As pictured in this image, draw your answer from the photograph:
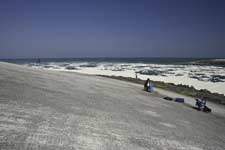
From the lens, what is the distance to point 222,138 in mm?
8703

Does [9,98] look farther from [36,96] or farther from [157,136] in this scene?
[157,136]

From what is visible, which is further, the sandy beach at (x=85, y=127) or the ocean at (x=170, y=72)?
the ocean at (x=170, y=72)

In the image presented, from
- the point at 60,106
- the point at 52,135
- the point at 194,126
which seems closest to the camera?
the point at 52,135

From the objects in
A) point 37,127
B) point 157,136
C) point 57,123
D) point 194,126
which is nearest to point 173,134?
point 157,136

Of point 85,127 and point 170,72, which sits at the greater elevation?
point 85,127

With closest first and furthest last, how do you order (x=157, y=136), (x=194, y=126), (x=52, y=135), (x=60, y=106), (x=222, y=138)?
(x=52, y=135) → (x=157, y=136) → (x=60, y=106) → (x=222, y=138) → (x=194, y=126)

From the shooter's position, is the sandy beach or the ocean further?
the ocean

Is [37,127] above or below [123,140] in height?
above

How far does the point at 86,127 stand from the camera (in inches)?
259

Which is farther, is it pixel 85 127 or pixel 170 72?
pixel 170 72

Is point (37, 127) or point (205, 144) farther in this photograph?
point (205, 144)

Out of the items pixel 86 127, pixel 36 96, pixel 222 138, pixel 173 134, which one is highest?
pixel 36 96

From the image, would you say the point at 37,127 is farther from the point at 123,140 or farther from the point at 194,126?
the point at 194,126

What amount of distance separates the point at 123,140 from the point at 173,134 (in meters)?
2.45
